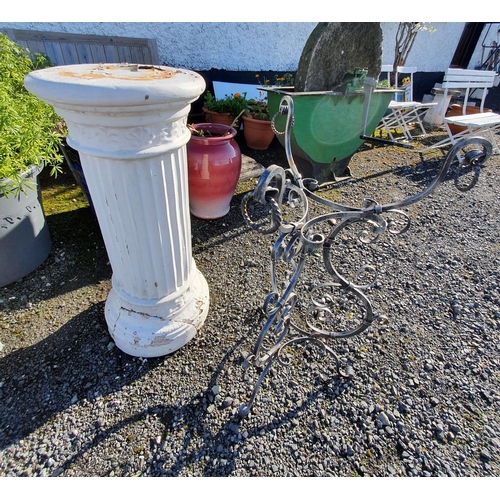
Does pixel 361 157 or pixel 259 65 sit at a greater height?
pixel 259 65

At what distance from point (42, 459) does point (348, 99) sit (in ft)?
12.0

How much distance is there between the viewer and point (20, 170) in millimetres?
2021

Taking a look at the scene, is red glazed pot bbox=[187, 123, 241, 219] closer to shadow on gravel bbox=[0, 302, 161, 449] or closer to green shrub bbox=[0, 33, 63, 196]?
green shrub bbox=[0, 33, 63, 196]

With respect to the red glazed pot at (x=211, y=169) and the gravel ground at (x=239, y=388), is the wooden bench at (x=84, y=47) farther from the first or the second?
the gravel ground at (x=239, y=388)

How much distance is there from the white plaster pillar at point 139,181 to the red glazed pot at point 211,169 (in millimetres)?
1067

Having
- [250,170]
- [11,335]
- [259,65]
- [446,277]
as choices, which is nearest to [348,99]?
[250,170]

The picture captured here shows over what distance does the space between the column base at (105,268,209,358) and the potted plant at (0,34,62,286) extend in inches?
33.9

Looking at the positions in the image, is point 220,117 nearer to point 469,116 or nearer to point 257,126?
point 257,126

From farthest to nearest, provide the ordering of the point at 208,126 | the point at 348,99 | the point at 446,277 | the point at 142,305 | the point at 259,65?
the point at 259,65 < the point at 348,99 < the point at 208,126 < the point at 446,277 < the point at 142,305

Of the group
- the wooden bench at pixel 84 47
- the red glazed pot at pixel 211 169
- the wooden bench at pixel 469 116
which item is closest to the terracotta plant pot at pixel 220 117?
the wooden bench at pixel 84 47

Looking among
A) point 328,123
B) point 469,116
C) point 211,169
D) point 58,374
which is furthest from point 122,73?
point 469,116

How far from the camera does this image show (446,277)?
2.65 m

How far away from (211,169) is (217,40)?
10.4ft
